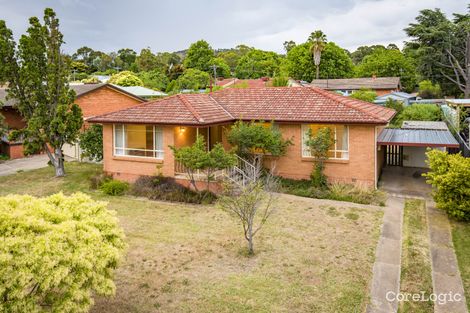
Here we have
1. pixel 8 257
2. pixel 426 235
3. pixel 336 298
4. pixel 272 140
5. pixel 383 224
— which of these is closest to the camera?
pixel 8 257

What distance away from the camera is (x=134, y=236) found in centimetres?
1238

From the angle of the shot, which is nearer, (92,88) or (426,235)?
(426,235)

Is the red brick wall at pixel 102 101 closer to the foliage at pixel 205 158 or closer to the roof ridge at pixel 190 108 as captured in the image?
the roof ridge at pixel 190 108

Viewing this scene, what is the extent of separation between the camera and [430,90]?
5325 centimetres

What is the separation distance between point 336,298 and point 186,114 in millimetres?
12073

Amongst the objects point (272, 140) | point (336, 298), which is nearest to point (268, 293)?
point (336, 298)

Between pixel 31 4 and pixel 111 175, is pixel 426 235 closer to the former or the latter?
pixel 111 175

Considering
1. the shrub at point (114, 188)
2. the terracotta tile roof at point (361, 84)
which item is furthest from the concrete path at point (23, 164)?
the terracotta tile roof at point (361, 84)

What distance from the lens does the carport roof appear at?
1733cm

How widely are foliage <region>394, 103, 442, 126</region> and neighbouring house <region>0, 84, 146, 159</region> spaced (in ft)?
74.8

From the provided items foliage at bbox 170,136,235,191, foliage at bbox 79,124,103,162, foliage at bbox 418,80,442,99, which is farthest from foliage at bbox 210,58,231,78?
foliage at bbox 170,136,235,191

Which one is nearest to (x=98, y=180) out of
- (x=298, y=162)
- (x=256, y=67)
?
(x=298, y=162)
